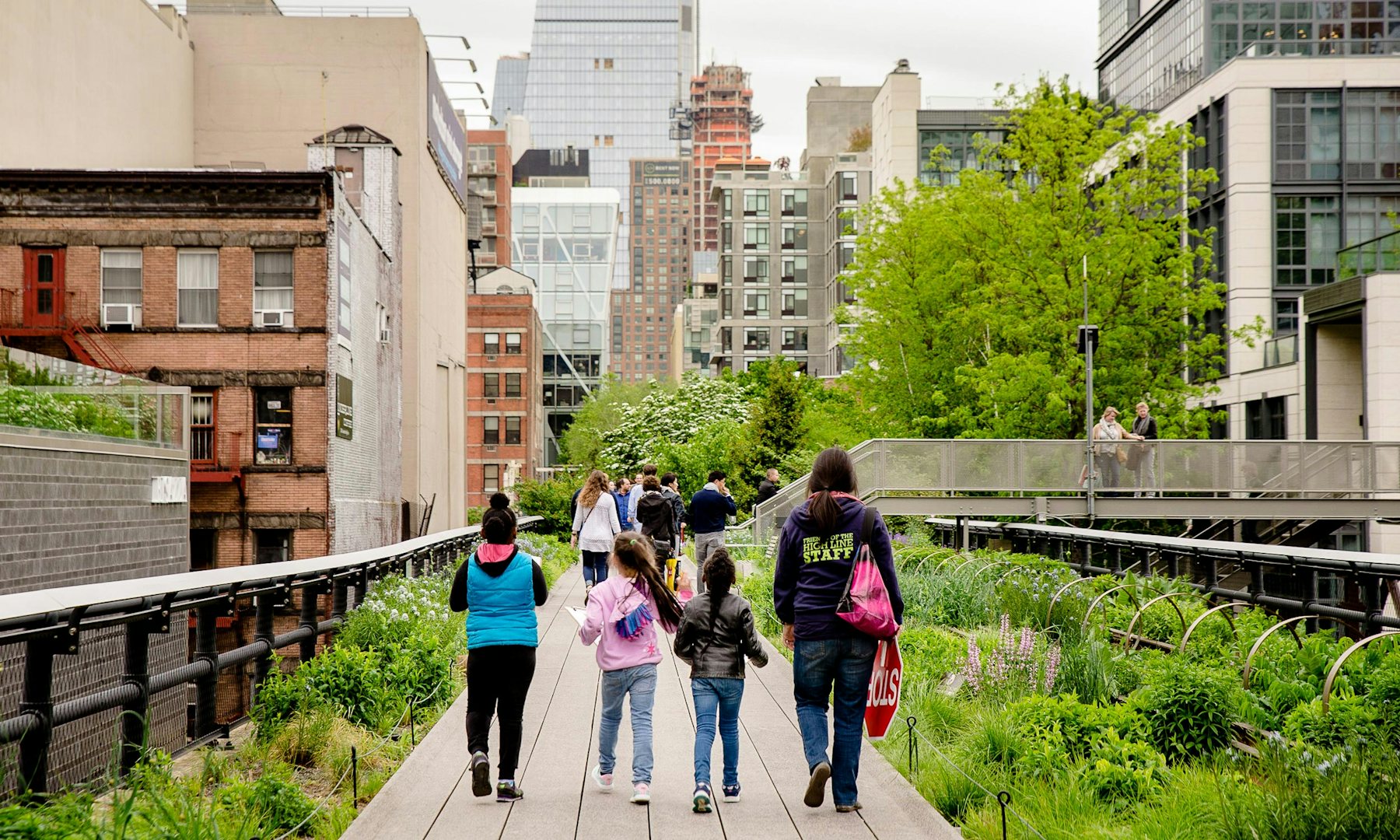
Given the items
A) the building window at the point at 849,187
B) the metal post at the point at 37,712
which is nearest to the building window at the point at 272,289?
the metal post at the point at 37,712

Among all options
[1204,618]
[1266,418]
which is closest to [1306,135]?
[1266,418]

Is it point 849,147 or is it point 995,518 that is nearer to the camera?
point 995,518

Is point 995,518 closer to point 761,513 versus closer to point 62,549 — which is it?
point 761,513

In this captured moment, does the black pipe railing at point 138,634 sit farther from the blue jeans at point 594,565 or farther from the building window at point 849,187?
the building window at point 849,187

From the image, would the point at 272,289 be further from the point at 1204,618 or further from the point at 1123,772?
the point at 1123,772

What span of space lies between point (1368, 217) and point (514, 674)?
51703mm

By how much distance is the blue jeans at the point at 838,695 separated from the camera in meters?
7.66

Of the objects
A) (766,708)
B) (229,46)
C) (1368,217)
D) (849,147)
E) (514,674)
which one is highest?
(849,147)

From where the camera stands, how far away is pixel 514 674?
27.1ft

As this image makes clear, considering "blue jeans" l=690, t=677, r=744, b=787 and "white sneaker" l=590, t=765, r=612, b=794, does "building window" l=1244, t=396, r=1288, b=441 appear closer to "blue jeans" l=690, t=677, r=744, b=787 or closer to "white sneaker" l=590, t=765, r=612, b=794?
"blue jeans" l=690, t=677, r=744, b=787

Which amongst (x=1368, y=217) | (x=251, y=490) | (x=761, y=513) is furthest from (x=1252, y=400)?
(x=251, y=490)

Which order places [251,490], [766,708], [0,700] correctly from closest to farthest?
1. [0,700]
2. [766,708]
3. [251,490]

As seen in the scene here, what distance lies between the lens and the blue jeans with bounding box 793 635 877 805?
7.66 m

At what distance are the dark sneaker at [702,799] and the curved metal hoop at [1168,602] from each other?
5783 mm
